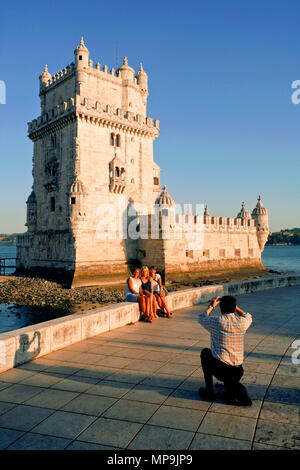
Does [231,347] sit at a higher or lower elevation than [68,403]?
higher

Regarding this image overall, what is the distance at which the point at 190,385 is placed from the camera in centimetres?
503

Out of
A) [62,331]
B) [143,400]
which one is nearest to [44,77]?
[62,331]

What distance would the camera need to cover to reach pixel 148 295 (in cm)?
927

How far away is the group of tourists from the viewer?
925cm

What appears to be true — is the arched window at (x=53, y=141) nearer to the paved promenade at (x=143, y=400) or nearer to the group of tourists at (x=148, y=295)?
the group of tourists at (x=148, y=295)

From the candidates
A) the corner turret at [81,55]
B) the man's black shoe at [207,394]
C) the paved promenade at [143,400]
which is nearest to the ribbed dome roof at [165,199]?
the corner turret at [81,55]

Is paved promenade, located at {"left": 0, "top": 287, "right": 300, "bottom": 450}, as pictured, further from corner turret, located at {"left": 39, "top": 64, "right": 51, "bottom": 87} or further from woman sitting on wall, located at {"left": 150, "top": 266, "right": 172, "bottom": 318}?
corner turret, located at {"left": 39, "top": 64, "right": 51, "bottom": 87}

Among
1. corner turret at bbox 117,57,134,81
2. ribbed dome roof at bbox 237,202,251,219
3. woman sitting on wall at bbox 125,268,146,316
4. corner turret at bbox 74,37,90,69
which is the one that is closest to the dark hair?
woman sitting on wall at bbox 125,268,146,316

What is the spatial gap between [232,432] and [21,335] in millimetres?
3803

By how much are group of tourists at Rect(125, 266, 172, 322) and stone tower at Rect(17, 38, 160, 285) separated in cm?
1918

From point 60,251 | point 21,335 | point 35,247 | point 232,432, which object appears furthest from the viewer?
point 35,247

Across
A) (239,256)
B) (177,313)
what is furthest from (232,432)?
(239,256)

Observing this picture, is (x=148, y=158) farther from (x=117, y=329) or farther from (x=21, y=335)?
(x=21, y=335)

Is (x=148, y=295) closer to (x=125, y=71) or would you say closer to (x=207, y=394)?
(x=207, y=394)
